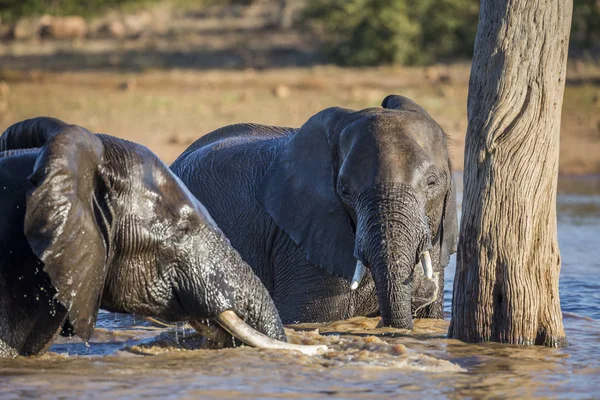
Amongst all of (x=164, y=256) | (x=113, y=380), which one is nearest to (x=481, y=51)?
(x=164, y=256)

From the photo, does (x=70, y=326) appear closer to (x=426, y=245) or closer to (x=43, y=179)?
(x=43, y=179)

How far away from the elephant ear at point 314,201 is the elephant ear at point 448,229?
54 cm

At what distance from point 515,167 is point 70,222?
215cm

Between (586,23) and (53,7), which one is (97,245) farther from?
(53,7)

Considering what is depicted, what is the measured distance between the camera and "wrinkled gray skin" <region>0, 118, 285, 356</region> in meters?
4.09

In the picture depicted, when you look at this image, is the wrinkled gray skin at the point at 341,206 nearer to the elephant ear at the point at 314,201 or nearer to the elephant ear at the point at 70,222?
the elephant ear at the point at 314,201

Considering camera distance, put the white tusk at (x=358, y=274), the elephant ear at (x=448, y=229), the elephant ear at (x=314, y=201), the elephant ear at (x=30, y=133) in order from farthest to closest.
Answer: the elephant ear at (x=448, y=229) < the elephant ear at (x=314, y=201) < the white tusk at (x=358, y=274) < the elephant ear at (x=30, y=133)

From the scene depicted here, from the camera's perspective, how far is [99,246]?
423cm

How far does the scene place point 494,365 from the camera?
5.12 meters

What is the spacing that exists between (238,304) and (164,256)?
1.13ft

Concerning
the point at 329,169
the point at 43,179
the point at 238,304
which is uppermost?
the point at 329,169

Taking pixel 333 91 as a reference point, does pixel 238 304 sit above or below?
below

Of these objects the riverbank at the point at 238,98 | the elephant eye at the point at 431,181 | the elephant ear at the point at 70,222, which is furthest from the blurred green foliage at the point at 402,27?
the elephant ear at the point at 70,222

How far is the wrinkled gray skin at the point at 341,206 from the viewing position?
5.62 m
